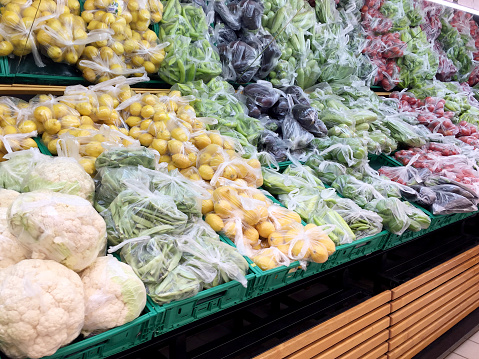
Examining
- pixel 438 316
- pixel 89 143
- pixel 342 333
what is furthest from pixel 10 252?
pixel 438 316

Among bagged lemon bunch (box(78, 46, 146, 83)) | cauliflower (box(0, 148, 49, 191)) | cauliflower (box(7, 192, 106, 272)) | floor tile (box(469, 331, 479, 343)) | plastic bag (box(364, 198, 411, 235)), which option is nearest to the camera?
cauliflower (box(7, 192, 106, 272))

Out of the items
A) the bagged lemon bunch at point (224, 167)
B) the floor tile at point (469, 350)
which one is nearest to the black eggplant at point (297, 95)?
the bagged lemon bunch at point (224, 167)

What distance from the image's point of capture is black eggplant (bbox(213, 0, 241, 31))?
Answer: 11.4 feet

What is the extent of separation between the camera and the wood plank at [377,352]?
9.20 ft

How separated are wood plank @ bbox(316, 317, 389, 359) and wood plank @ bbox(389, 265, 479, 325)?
6.3 inches

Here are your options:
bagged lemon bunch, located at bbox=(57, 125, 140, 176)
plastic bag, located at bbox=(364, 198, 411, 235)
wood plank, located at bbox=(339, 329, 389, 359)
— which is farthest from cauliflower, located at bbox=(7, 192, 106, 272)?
plastic bag, located at bbox=(364, 198, 411, 235)

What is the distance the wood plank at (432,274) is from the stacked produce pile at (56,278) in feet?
6.83

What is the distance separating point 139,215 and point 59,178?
36 cm

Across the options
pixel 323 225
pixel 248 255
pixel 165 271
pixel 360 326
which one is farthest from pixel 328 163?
pixel 165 271

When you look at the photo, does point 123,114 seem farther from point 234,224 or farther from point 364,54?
point 364,54

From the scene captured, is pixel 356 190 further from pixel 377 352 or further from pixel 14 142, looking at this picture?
pixel 14 142

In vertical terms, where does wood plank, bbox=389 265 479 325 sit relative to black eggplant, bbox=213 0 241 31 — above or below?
below

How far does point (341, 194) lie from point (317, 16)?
2.26m

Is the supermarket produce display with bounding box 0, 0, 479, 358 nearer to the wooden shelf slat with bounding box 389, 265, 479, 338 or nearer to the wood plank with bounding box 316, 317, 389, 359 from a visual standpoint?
the wood plank with bounding box 316, 317, 389, 359
